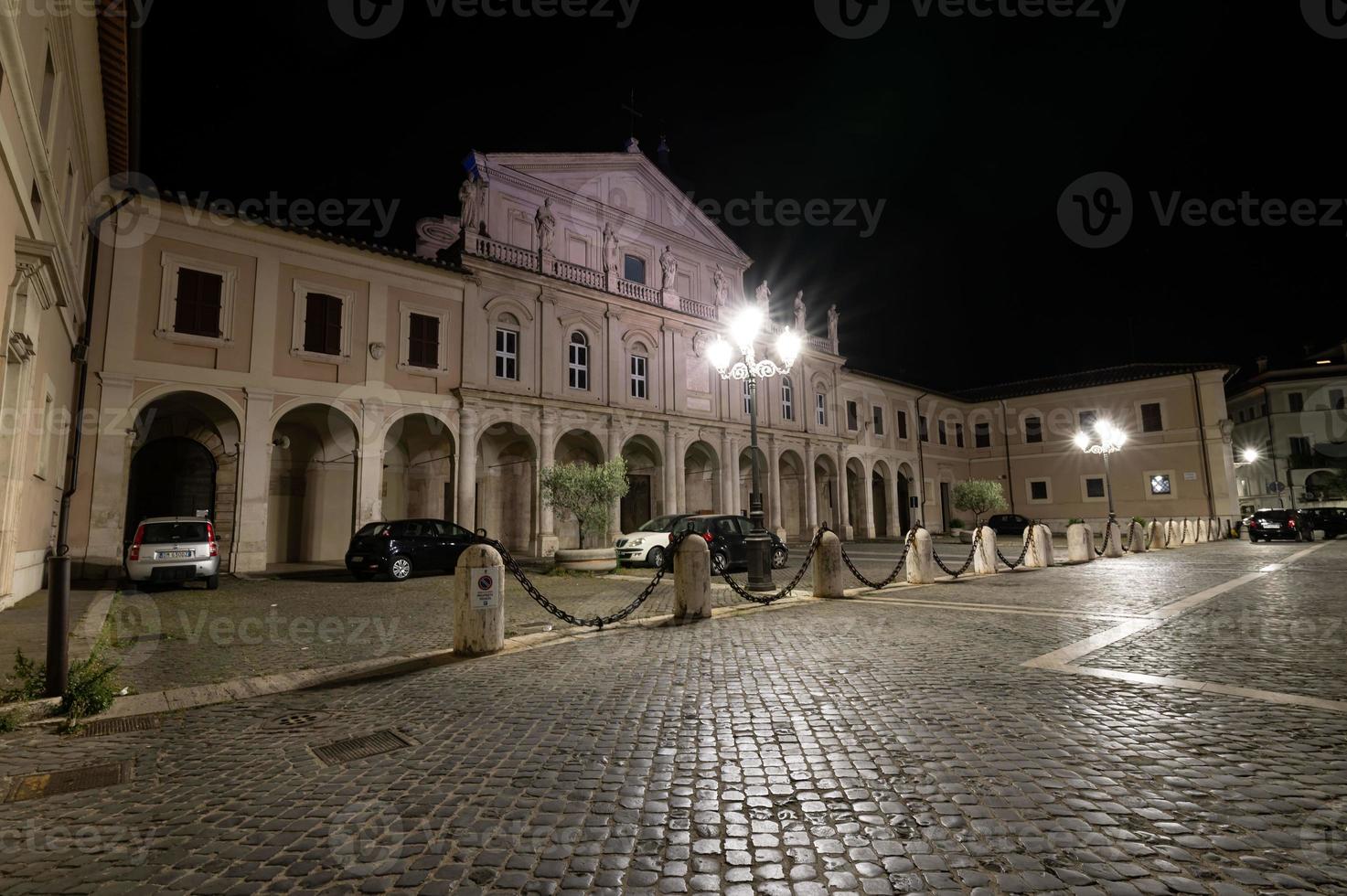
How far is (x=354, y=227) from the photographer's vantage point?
21.2 metres

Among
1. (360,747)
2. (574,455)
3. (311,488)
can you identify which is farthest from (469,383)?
(360,747)

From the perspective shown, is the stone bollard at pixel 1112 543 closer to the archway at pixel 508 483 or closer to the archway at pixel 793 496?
the archway at pixel 793 496

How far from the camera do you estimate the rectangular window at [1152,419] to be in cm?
3697

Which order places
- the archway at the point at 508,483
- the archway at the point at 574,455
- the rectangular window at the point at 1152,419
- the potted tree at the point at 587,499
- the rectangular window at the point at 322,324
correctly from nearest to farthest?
the potted tree at the point at 587,499 < the rectangular window at the point at 322,324 < the archway at the point at 508,483 < the archway at the point at 574,455 < the rectangular window at the point at 1152,419

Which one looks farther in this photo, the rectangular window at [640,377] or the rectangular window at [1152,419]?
the rectangular window at [1152,419]

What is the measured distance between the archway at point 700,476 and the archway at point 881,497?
12.6m

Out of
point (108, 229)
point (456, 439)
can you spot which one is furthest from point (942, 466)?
point (108, 229)

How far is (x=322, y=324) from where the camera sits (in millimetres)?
18188

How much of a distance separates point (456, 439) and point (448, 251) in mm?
7089

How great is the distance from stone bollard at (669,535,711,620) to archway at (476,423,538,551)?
1437cm

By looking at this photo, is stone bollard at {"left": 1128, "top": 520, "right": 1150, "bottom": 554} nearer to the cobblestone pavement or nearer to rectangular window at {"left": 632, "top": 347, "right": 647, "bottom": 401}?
rectangular window at {"left": 632, "top": 347, "right": 647, "bottom": 401}

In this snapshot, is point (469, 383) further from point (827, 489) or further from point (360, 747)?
point (827, 489)

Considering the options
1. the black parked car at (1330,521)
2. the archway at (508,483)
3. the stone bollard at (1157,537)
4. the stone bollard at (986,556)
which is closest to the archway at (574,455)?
the archway at (508,483)

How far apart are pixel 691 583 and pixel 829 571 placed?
331 cm
